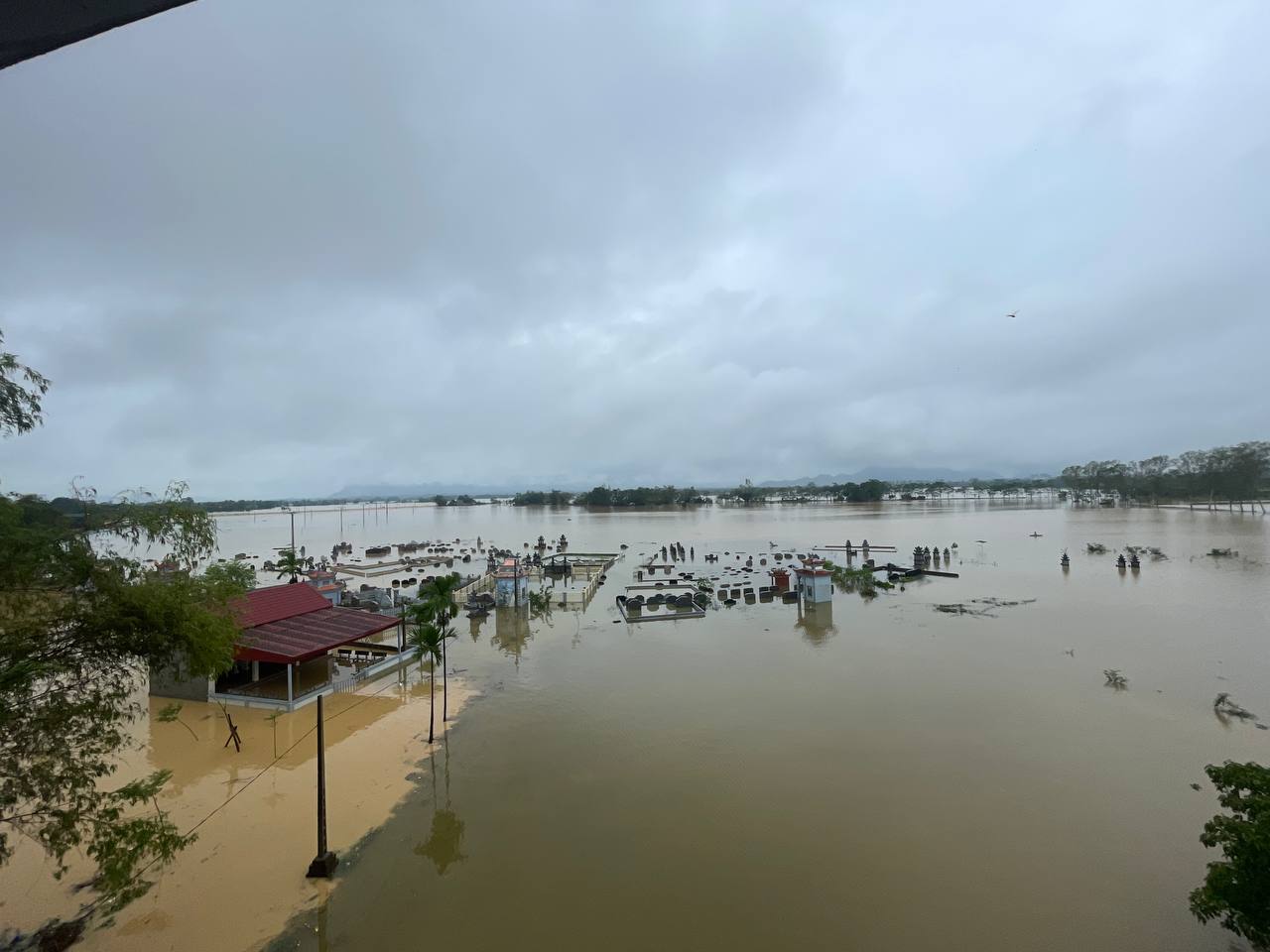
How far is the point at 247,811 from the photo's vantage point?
10180 millimetres

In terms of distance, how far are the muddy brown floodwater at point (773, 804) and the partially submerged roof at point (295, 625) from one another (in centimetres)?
182

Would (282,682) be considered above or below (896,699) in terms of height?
above

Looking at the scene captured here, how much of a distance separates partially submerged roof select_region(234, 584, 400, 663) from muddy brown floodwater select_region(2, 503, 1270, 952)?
5.97 ft

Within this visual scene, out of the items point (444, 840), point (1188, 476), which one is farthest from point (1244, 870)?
point (1188, 476)

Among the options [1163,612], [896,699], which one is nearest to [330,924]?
[896,699]

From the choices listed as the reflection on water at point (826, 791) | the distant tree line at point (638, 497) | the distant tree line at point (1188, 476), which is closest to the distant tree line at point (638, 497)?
the distant tree line at point (638, 497)

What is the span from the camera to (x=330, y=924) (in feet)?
24.8

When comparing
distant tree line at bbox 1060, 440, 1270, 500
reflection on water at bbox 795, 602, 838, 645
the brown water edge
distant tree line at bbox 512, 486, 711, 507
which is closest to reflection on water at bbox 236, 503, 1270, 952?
reflection on water at bbox 795, 602, 838, 645

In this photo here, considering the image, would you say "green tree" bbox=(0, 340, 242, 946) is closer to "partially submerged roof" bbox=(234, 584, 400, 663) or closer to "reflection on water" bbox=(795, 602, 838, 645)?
"partially submerged roof" bbox=(234, 584, 400, 663)

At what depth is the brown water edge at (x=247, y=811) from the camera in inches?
298

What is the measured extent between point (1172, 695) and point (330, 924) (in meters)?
20.7

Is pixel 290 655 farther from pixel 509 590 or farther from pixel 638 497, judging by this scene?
pixel 638 497

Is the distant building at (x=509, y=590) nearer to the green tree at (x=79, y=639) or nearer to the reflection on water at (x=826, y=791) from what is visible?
the reflection on water at (x=826, y=791)

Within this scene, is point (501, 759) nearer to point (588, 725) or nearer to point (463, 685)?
point (588, 725)
